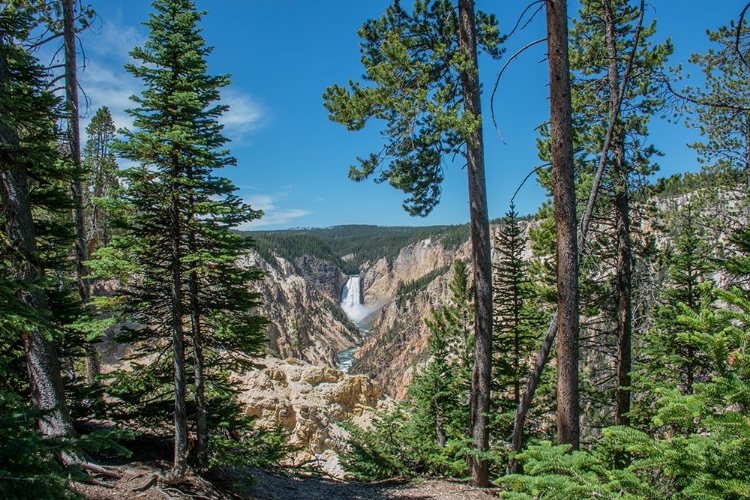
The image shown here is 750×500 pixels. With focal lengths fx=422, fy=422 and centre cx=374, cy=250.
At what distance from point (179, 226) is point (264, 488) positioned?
5.39 metres

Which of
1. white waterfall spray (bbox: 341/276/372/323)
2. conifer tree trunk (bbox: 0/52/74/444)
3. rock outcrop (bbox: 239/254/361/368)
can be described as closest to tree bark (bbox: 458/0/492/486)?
conifer tree trunk (bbox: 0/52/74/444)

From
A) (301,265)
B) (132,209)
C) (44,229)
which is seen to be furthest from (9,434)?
(301,265)

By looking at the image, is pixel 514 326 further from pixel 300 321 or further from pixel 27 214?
pixel 300 321

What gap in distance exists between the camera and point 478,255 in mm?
7348

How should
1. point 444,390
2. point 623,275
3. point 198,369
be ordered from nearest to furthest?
point 198,369, point 623,275, point 444,390

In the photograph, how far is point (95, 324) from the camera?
6227 millimetres

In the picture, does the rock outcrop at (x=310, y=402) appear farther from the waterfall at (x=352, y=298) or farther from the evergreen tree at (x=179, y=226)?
the waterfall at (x=352, y=298)

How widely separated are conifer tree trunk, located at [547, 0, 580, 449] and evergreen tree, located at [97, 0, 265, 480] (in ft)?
15.6

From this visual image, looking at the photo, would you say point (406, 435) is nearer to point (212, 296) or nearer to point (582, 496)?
point (212, 296)

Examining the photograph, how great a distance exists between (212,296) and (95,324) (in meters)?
1.77

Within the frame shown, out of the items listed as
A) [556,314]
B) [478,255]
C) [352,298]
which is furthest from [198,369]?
[352,298]

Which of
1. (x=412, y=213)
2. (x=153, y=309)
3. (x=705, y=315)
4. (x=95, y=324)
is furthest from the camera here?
(x=412, y=213)

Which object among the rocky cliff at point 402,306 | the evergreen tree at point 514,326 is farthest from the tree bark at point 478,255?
the rocky cliff at point 402,306

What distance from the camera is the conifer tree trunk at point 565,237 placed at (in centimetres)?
500
